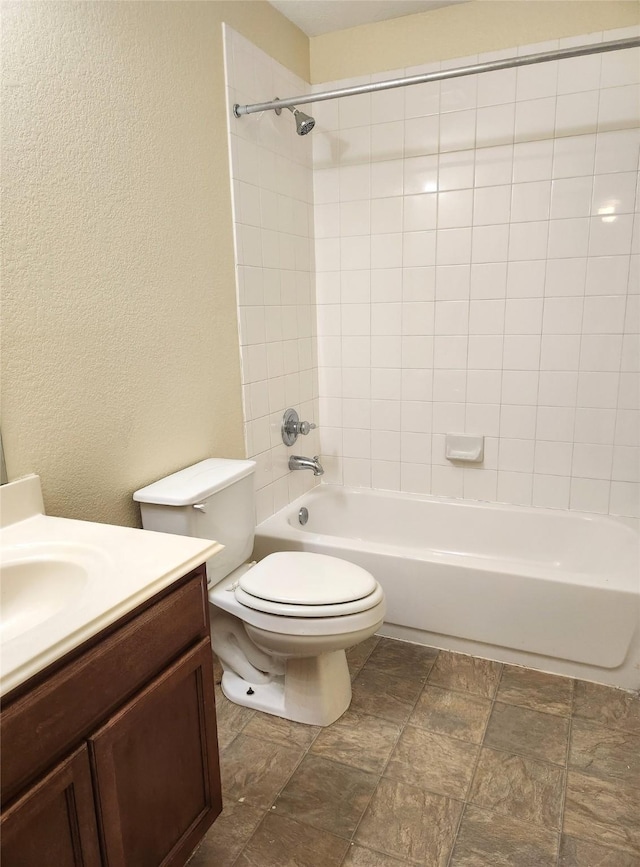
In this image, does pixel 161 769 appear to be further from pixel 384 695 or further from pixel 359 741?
pixel 384 695

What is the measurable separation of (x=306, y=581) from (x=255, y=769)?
539 mm

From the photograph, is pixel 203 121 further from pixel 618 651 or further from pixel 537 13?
pixel 618 651

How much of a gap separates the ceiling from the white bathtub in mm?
2048

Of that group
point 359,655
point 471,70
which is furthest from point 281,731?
point 471,70

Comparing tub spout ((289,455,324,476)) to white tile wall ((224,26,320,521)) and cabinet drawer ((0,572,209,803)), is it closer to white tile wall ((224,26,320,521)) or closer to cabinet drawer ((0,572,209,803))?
white tile wall ((224,26,320,521))

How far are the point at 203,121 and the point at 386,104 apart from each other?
958 millimetres

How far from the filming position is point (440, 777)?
165 cm

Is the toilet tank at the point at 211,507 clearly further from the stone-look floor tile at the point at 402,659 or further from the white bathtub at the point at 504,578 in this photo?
the stone-look floor tile at the point at 402,659

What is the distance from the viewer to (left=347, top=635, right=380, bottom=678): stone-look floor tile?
7.09 feet

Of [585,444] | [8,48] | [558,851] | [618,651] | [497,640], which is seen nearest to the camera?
[8,48]

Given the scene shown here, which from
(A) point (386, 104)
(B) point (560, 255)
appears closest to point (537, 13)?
(A) point (386, 104)

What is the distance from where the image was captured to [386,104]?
2.57m

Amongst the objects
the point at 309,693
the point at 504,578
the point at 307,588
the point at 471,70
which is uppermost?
the point at 471,70

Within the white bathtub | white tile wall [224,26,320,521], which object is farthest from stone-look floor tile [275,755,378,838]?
white tile wall [224,26,320,521]
